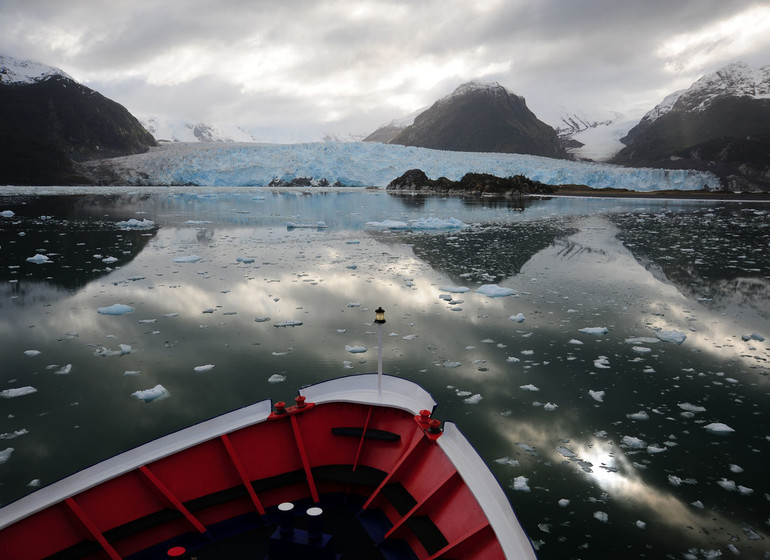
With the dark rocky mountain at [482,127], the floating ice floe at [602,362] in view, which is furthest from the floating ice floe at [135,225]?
the dark rocky mountain at [482,127]

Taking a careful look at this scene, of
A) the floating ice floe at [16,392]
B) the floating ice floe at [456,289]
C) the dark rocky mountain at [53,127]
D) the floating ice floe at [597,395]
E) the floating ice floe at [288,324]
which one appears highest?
the dark rocky mountain at [53,127]

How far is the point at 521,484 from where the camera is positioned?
3801 mm

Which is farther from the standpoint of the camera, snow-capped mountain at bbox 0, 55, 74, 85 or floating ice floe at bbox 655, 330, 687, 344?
snow-capped mountain at bbox 0, 55, 74, 85

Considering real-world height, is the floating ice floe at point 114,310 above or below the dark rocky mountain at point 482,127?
below

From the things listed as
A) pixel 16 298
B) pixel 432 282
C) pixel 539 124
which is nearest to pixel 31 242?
pixel 16 298

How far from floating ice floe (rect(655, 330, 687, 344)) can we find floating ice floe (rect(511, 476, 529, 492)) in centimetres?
473

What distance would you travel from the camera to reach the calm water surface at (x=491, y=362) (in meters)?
3.70

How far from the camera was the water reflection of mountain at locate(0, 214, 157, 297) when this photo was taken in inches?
427

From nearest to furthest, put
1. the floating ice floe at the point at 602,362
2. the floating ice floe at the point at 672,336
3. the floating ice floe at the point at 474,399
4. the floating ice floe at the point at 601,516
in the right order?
the floating ice floe at the point at 601,516
the floating ice floe at the point at 474,399
the floating ice floe at the point at 602,362
the floating ice floe at the point at 672,336

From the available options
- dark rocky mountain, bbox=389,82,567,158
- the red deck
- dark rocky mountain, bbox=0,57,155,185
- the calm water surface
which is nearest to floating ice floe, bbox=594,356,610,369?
the calm water surface

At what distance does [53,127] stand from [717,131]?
558 feet

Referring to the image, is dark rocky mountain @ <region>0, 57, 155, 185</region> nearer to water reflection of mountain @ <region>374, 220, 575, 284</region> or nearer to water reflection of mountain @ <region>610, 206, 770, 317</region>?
water reflection of mountain @ <region>374, 220, 575, 284</region>

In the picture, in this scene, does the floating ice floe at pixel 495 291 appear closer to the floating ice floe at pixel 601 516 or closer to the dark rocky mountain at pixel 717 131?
the floating ice floe at pixel 601 516

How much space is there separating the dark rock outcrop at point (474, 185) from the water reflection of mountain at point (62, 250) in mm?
45141
